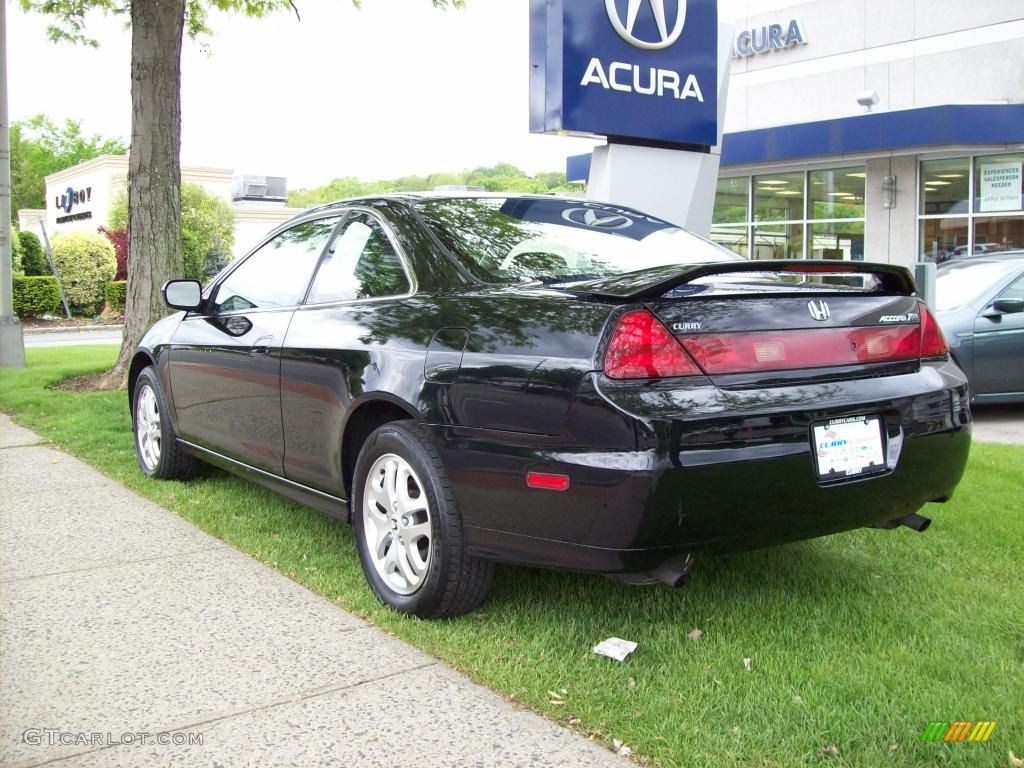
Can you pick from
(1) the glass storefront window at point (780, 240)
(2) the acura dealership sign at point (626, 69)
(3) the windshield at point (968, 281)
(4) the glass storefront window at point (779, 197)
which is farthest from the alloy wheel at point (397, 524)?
(4) the glass storefront window at point (779, 197)

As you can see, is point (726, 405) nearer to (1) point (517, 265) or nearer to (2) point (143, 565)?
(1) point (517, 265)

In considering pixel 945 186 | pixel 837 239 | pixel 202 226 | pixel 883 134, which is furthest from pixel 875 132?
pixel 202 226

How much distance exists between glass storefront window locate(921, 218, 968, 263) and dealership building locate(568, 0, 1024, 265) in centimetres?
2

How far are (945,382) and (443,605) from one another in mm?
1928

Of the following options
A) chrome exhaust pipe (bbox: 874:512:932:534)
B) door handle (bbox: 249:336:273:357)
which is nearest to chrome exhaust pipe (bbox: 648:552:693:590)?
chrome exhaust pipe (bbox: 874:512:932:534)

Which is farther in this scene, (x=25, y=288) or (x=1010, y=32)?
(x=25, y=288)

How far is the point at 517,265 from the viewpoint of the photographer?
144 inches

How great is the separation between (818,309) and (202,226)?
39.0 metres

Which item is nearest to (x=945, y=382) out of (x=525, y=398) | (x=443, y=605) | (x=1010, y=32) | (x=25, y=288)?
(x=525, y=398)

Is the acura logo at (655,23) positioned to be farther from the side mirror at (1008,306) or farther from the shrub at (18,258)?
the shrub at (18,258)

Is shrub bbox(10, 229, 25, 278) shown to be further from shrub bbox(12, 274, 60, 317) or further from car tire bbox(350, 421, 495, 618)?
car tire bbox(350, 421, 495, 618)

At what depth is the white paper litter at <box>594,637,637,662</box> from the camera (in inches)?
125

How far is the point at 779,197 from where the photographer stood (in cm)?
2167

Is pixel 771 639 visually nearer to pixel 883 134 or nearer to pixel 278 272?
pixel 278 272
